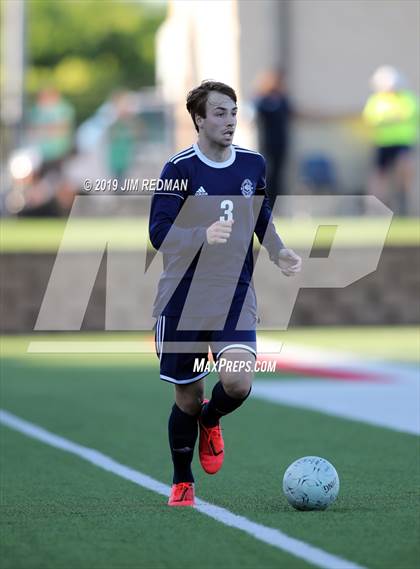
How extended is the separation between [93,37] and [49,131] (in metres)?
57.7

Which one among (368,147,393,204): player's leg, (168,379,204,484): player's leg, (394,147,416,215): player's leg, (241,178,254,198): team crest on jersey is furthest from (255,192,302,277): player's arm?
(368,147,393,204): player's leg

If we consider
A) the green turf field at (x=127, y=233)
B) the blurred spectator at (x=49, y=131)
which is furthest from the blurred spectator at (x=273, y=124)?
the blurred spectator at (x=49, y=131)

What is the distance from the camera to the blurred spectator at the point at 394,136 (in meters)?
24.2

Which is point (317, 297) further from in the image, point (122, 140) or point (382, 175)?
point (122, 140)

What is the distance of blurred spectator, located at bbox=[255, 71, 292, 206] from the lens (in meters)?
24.9

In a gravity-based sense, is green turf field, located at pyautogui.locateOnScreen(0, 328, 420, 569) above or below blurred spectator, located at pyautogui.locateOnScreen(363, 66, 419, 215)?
above

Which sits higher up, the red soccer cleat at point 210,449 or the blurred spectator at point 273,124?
the red soccer cleat at point 210,449

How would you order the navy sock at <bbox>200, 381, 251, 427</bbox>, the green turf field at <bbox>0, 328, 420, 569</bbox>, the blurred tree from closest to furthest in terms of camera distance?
the green turf field at <bbox>0, 328, 420, 569</bbox>
the navy sock at <bbox>200, 381, 251, 427</bbox>
the blurred tree

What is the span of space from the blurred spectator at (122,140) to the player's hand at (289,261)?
66.2 feet

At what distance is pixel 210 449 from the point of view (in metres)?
7.93

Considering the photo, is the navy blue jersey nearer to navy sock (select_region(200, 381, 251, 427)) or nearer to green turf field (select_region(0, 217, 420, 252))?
navy sock (select_region(200, 381, 251, 427))

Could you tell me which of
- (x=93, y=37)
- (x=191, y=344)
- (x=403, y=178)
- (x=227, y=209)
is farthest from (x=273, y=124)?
(x=93, y=37)

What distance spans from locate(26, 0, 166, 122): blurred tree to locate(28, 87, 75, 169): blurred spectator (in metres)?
53.2

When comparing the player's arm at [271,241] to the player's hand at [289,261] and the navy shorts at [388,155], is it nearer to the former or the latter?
the player's hand at [289,261]
